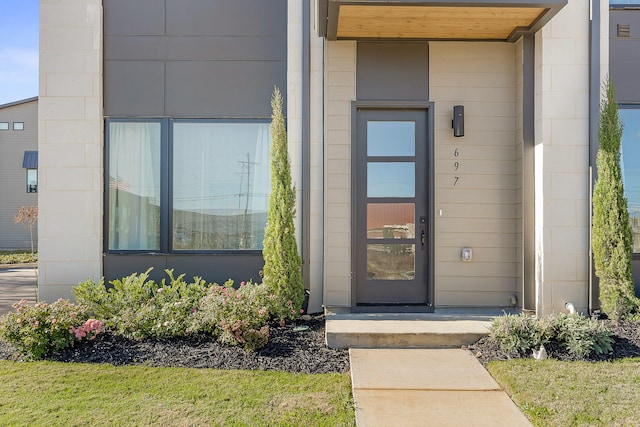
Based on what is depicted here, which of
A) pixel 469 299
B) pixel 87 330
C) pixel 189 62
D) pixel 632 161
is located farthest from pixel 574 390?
pixel 189 62

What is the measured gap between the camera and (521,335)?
152 inches

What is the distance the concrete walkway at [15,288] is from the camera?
6079mm

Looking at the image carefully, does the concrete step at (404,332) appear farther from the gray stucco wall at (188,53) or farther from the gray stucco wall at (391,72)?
the gray stucco wall at (188,53)

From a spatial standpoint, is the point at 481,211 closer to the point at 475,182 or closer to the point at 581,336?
the point at 475,182

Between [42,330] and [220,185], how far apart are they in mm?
2339

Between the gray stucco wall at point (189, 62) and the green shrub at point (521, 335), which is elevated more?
the gray stucco wall at point (189, 62)

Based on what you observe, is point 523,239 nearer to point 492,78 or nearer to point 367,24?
point 492,78

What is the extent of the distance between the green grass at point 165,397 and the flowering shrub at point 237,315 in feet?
1.42

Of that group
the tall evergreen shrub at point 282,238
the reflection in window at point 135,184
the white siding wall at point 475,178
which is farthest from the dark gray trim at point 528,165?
the reflection in window at point 135,184

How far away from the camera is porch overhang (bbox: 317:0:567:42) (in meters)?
4.28

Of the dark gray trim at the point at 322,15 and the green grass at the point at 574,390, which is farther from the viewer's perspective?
the dark gray trim at the point at 322,15

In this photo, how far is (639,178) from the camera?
17.0 ft

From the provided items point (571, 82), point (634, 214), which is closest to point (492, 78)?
point (571, 82)

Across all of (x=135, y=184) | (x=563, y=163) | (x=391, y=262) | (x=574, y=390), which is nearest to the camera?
(x=574, y=390)
